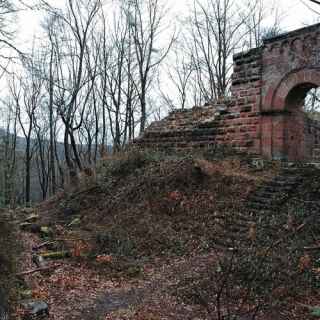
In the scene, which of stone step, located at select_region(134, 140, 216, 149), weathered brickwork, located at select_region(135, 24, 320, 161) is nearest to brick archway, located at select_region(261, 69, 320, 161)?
weathered brickwork, located at select_region(135, 24, 320, 161)

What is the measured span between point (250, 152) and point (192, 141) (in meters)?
2.06

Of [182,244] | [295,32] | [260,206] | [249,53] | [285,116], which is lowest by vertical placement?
[182,244]

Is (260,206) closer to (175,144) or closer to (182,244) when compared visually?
(182,244)

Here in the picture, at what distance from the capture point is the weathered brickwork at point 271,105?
9.23 m

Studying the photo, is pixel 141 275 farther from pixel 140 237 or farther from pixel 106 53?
pixel 106 53

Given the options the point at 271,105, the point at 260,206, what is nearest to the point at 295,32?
the point at 271,105

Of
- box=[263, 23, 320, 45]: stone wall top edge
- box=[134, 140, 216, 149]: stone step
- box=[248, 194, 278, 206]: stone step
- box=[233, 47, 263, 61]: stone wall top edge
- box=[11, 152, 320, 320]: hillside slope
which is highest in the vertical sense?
box=[263, 23, 320, 45]: stone wall top edge

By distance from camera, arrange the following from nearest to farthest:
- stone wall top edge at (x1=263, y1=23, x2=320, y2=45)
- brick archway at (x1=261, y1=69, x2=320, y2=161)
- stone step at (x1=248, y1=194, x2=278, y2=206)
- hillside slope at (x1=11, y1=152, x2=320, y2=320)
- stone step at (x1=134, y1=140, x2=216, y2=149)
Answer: hillside slope at (x1=11, y1=152, x2=320, y2=320) < stone step at (x1=248, y1=194, x2=278, y2=206) < stone wall top edge at (x1=263, y1=23, x2=320, y2=45) < brick archway at (x1=261, y1=69, x2=320, y2=161) < stone step at (x1=134, y1=140, x2=216, y2=149)

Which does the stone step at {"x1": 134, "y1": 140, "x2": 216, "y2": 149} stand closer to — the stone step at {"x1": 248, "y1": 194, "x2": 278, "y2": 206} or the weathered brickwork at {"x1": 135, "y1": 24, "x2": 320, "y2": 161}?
the weathered brickwork at {"x1": 135, "y1": 24, "x2": 320, "y2": 161}

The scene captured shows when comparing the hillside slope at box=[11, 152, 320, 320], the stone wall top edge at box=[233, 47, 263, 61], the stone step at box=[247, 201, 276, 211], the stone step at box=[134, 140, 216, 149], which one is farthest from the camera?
the stone step at box=[134, 140, 216, 149]

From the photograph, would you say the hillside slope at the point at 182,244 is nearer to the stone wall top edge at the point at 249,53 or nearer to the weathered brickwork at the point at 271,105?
the weathered brickwork at the point at 271,105

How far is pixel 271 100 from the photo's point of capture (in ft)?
32.4

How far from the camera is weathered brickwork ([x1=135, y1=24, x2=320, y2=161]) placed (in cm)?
923

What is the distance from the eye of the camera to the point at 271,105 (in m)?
9.90
